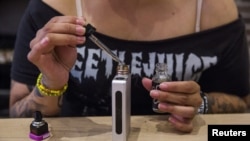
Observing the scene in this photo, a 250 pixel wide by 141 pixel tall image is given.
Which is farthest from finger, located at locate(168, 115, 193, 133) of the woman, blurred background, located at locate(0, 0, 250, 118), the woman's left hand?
blurred background, located at locate(0, 0, 250, 118)

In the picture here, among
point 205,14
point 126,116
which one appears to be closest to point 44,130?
point 126,116

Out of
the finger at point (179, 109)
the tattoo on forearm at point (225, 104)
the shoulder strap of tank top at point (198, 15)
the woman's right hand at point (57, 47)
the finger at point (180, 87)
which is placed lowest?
the tattoo on forearm at point (225, 104)

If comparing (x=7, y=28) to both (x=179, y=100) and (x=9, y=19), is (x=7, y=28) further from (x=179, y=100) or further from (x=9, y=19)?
(x=179, y=100)

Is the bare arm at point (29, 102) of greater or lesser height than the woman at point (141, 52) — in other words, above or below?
below

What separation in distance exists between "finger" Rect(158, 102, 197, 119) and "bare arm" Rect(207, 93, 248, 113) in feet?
0.52

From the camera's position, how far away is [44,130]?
2.41 feet

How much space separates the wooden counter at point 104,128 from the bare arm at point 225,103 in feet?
0.36

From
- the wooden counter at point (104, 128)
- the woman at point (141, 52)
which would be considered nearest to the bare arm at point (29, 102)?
the woman at point (141, 52)

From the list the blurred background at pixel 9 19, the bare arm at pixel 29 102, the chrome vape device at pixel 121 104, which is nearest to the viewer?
the chrome vape device at pixel 121 104

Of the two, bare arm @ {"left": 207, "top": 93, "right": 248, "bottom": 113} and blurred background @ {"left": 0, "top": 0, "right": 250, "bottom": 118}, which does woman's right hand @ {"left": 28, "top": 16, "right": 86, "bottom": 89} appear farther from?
blurred background @ {"left": 0, "top": 0, "right": 250, "bottom": 118}

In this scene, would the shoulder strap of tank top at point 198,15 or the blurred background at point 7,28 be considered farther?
the blurred background at point 7,28

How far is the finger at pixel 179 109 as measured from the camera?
29.4 inches

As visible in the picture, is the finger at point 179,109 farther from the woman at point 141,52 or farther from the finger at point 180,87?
the woman at point 141,52

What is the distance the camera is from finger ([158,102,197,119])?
2.45 ft
